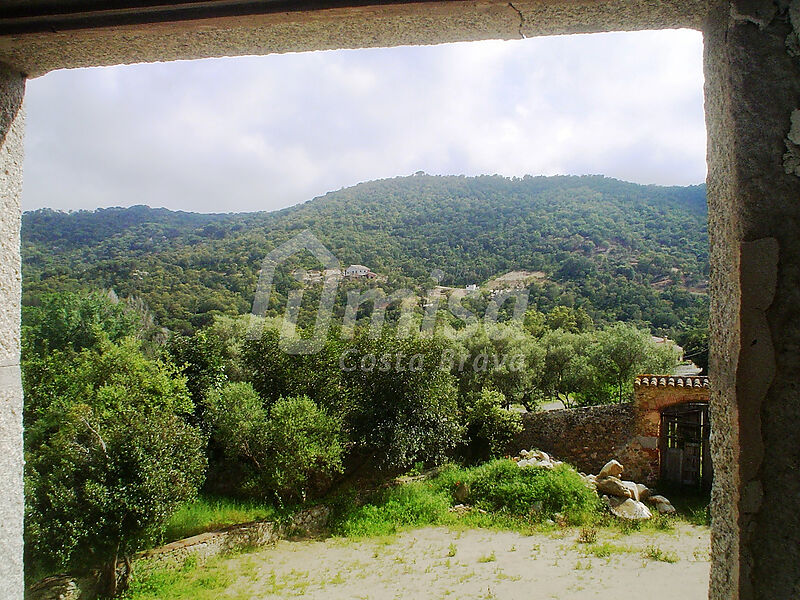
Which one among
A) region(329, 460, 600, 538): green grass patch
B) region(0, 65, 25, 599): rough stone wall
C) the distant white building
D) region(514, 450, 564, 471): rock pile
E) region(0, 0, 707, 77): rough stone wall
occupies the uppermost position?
the distant white building

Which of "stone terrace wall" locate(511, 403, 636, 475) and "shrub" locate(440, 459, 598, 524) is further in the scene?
"stone terrace wall" locate(511, 403, 636, 475)

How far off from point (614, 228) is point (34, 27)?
4040 cm

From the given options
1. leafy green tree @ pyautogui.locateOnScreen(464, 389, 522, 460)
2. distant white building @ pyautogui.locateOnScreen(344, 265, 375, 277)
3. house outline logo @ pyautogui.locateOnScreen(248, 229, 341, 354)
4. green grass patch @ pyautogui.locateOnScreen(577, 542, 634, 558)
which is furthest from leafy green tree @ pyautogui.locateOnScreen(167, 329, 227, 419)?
distant white building @ pyautogui.locateOnScreen(344, 265, 375, 277)

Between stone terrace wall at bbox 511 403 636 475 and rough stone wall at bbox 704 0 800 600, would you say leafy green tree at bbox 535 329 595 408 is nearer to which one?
stone terrace wall at bbox 511 403 636 475

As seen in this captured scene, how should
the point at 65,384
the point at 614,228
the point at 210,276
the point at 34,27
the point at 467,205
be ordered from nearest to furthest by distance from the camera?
1. the point at 34,27
2. the point at 65,384
3. the point at 210,276
4. the point at 614,228
5. the point at 467,205

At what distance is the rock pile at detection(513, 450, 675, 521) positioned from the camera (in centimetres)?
983

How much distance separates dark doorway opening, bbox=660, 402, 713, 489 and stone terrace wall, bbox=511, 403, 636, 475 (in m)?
0.80

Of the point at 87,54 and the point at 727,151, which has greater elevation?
the point at 87,54

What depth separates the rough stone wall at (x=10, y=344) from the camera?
1.29 meters

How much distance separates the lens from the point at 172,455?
24.5 ft

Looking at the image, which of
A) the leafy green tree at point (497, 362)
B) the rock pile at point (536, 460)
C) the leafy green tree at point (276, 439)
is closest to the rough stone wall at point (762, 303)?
the leafy green tree at point (276, 439)

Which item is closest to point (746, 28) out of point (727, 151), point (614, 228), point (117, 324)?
point (727, 151)

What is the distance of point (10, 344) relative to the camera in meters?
1.33

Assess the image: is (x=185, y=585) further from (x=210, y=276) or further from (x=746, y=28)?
(x=210, y=276)
